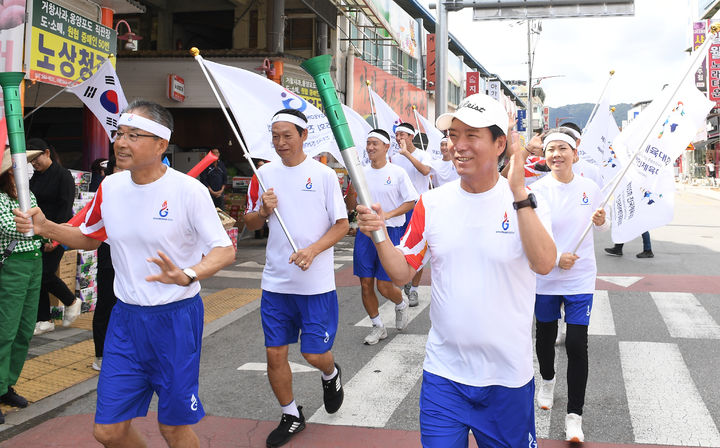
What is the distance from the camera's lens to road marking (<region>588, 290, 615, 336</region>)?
7316 millimetres

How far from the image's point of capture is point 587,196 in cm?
459

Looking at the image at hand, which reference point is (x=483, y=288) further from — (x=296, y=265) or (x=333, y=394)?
(x=333, y=394)

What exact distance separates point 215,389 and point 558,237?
9.78ft

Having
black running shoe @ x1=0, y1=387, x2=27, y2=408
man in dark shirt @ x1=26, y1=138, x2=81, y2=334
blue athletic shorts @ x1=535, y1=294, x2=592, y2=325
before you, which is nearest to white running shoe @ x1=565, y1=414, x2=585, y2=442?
blue athletic shorts @ x1=535, y1=294, x2=592, y2=325

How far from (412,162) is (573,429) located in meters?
5.12

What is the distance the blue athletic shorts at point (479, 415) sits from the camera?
272 centimetres

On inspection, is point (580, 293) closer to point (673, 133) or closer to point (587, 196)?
point (587, 196)

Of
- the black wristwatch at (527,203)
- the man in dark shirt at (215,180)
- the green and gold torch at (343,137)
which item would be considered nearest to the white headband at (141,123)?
the green and gold torch at (343,137)

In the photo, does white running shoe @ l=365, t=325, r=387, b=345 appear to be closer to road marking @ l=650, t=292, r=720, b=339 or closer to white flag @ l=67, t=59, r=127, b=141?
road marking @ l=650, t=292, r=720, b=339

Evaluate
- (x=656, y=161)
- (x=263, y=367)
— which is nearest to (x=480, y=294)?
(x=656, y=161)

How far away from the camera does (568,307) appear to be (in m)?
4.42

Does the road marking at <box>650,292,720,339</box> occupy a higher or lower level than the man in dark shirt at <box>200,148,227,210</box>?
lower

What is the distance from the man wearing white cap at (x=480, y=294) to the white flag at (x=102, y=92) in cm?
529

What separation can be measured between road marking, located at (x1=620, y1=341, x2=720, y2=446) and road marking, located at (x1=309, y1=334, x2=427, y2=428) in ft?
5.59
